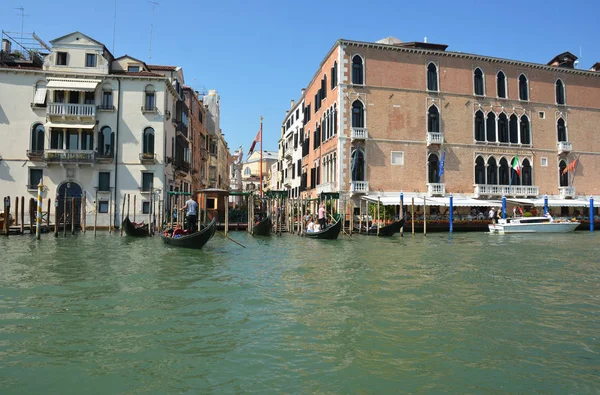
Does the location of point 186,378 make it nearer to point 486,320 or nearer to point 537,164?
point 486,320

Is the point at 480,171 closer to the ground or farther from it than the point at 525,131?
closer to the ground

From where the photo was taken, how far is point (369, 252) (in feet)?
38.1

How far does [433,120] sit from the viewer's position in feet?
72.4

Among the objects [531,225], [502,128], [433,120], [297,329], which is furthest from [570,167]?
[297,329]

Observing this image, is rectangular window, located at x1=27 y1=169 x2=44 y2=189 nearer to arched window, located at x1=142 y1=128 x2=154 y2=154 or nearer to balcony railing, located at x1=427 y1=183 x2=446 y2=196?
arched window, located at x1=142 y1=128 x2=154 y2=154

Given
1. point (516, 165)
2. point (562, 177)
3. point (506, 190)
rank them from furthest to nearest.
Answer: point (562, 177)
point (506, 190)
point (516, 165)

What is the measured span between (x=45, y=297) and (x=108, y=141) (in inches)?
Answer: 630

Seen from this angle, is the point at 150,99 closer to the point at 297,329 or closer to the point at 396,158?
the point at 396,158

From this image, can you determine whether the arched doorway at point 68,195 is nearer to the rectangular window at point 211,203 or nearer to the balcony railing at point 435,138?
the rectangular window at point 211,203

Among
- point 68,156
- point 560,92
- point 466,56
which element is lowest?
point 68,156

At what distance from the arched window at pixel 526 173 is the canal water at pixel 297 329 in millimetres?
15850

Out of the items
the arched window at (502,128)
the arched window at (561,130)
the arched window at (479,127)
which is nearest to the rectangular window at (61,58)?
the arched window at (479,127)

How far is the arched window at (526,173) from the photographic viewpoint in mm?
23062

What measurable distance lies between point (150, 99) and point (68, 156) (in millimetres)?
4286
